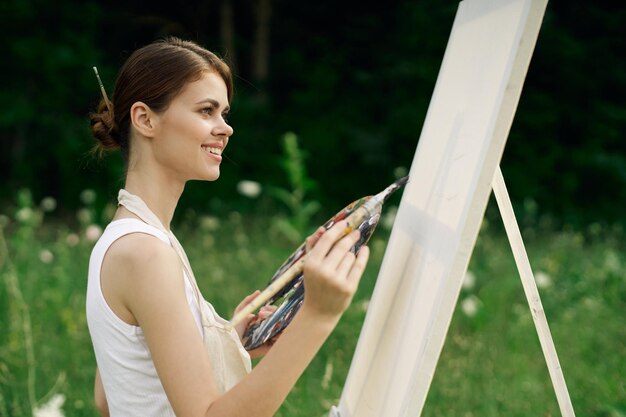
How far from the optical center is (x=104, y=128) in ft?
5.00

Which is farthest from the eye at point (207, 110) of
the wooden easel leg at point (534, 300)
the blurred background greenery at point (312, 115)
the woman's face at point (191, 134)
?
the blurred background greenery at point (312, 115)

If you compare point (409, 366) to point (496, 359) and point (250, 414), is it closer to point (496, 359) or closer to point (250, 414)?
point (250, 414)

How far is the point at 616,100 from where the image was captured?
9.12 m

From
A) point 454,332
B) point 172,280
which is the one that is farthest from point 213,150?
point 454,332

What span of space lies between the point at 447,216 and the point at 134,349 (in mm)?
522

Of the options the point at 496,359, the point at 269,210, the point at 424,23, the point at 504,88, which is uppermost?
the point at 504,88

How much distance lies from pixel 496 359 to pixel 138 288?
2.29m

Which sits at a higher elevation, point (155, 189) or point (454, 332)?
point (155, 189)

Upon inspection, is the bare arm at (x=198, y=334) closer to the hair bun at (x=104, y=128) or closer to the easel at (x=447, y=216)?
the easel at (x=447, y=216)

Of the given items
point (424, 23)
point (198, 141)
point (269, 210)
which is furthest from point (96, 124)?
point (424, 23)

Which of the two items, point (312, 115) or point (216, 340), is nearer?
point (216, 340)

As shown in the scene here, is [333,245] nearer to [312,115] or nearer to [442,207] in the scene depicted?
[442,207]

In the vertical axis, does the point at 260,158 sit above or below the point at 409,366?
below

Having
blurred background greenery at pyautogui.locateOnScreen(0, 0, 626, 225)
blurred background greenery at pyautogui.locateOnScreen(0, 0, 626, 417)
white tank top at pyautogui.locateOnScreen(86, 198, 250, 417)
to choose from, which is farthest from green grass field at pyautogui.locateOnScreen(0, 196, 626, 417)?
blurred background greenery at pyautogui.locateOnScreen(0, 0, 626, 225)
